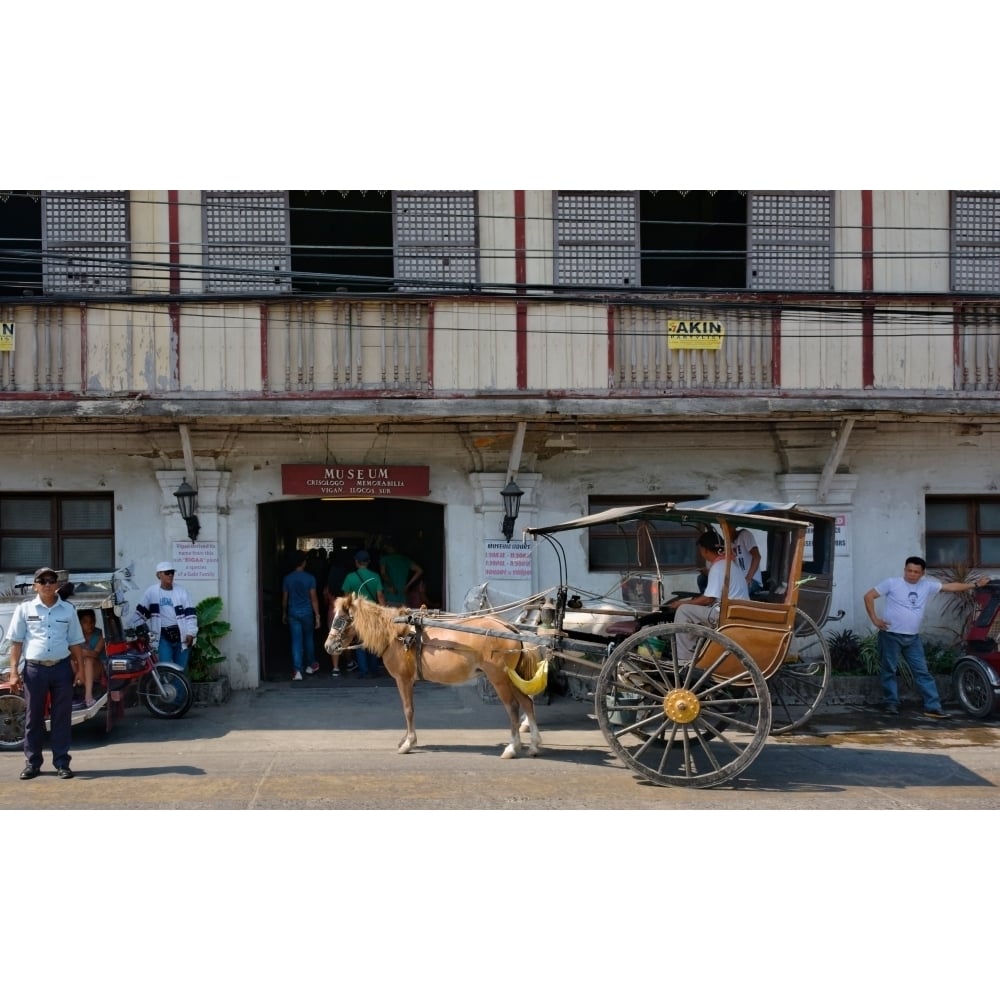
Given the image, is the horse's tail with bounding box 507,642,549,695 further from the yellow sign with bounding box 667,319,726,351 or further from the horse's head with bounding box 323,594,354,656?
the yellow sign with bounding box 667,319,726,351

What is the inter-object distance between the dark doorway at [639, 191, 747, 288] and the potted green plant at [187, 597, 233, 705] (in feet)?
23.2

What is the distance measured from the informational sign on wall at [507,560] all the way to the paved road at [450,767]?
1647 millimetres

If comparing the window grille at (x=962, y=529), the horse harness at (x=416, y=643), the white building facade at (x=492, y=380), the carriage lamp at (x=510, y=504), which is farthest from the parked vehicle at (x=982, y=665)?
the horse harness at (x=416, y=643)

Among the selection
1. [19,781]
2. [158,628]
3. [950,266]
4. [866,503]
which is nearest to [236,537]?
[158,628]

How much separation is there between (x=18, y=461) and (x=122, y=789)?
5.76 metres

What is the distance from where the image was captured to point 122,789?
7773 mm

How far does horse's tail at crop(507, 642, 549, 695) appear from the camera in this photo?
835 centimetres

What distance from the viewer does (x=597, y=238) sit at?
467 inches

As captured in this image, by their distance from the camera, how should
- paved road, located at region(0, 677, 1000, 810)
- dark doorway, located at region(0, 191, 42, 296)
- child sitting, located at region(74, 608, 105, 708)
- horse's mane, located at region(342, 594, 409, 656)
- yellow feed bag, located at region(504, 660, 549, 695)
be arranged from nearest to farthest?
paved road, located at region(0, 677, 1000, 810) → yellow feed bag, located at region(504, 660, 549, 695) → horse's mane, located at region(342, 594, 409, 656) → child sitting, located at region(74, 608, 105, 708) → dark doorway, located at region(0, 191, 42, 296)

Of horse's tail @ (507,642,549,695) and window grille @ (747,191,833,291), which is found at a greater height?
window grille @ (747,191,833,291)

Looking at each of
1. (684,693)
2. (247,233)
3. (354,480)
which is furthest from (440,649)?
(247,233)

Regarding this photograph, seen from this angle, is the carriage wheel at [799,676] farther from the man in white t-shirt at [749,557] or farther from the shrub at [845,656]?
the shrub at [845,656]

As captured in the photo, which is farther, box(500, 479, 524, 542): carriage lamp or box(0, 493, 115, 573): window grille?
box(0, 493, 115, 573): window grille

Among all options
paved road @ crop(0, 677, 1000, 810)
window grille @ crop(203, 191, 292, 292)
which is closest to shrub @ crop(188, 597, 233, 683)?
paved road @ crop(0, 677, 1000, 810)
